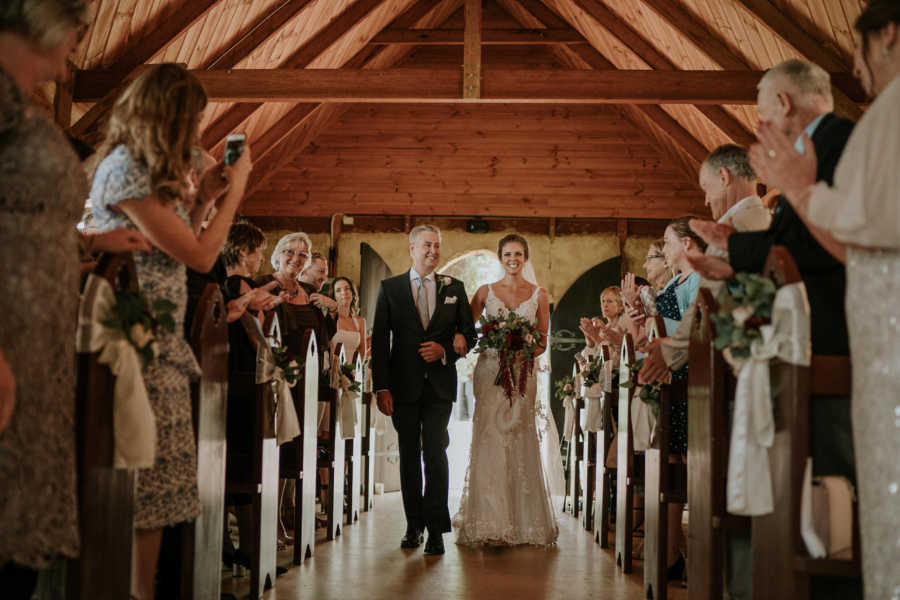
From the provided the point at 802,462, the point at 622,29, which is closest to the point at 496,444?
the point at 802,462

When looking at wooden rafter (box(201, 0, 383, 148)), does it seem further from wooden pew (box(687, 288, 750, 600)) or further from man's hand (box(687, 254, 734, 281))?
man's hand (box(687, 254, 734, 281))

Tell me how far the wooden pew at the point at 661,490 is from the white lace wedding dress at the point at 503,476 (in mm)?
1696

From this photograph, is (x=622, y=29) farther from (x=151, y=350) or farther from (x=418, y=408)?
(x=151, y=350)

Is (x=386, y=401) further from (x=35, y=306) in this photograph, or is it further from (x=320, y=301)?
(x=35, y=306)

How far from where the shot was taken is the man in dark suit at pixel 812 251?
7.75ft

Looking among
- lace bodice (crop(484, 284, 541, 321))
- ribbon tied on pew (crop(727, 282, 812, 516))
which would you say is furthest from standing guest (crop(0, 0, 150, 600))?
lace bodice (crop(484, 284, 541, 321))

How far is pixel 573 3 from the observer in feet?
37.9

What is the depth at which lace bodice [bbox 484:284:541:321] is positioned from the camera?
6.23 metres

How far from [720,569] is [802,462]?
0.83 metres

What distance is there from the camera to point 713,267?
2951 mm

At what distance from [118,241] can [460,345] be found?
3.48 m

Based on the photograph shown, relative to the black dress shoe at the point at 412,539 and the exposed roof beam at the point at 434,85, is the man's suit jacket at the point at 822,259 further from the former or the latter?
the exposed roof beam at the point at 434,85

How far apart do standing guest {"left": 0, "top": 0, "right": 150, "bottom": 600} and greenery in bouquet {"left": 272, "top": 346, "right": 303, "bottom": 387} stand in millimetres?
2071

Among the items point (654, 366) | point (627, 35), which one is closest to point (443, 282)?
point (654, 366)
